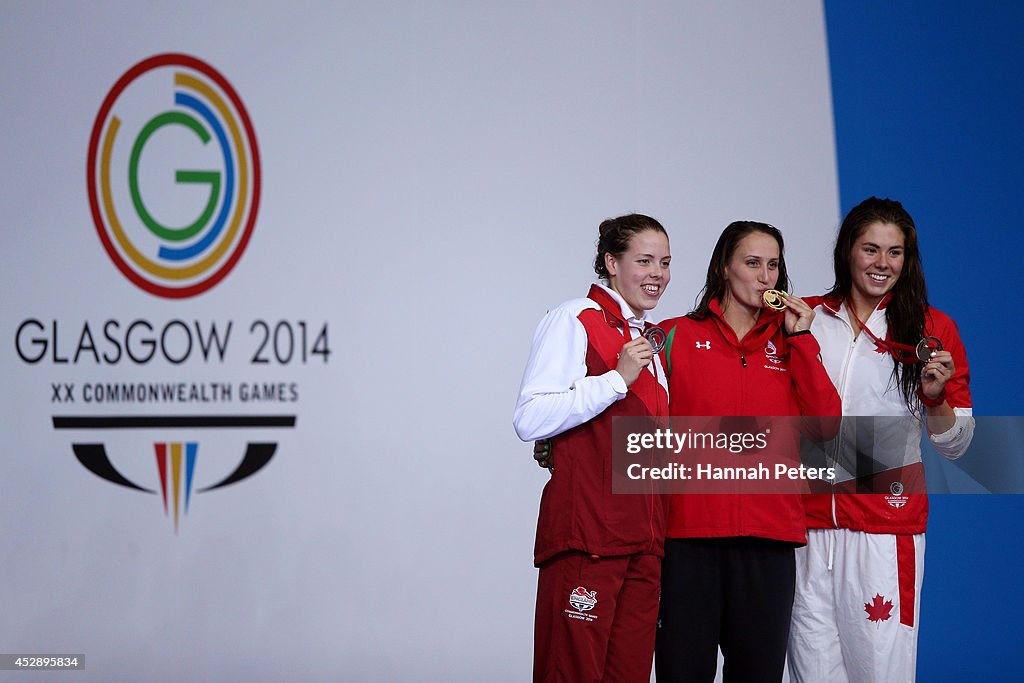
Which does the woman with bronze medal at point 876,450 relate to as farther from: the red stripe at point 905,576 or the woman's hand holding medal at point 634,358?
the woman's hand holding medal at point 634,358

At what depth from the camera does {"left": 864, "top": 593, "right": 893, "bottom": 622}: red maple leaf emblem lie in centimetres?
225

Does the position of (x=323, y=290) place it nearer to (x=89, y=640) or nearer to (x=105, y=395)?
(x=105, y=395)

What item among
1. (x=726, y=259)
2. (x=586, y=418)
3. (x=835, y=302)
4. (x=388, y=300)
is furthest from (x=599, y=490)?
(x=388, y=300)

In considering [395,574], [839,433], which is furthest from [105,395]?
[839,433]

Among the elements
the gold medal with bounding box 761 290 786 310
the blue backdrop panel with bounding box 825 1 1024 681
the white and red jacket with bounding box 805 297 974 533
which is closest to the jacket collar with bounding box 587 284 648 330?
the gold medal with bounding box 761 290 786 310

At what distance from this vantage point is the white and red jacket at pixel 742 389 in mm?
2227

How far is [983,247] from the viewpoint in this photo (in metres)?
3.71

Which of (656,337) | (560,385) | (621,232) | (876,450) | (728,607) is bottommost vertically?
(728,607)

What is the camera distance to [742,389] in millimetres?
2299

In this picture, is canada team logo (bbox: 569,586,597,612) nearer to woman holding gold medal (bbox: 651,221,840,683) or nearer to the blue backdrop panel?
woman holding gold medal (bbox: 651,221,840,683)

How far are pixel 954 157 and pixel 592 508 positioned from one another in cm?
236

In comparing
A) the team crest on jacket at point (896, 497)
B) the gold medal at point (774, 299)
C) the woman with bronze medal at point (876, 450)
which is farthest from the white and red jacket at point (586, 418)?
the team crest on jacket at point (896, 497)

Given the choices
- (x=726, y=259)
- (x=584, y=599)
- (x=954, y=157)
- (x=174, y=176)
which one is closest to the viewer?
(x=584, y=599)

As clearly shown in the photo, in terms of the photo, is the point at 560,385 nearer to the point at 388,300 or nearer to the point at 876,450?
the point at 876,450
